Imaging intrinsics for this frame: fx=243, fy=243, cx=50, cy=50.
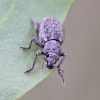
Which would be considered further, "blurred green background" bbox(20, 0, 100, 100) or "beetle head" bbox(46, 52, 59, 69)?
"blurred green background" bbox(20, 0, 100, 100)

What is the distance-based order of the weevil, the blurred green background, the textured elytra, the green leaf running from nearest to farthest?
the green leaf → the weevil → the textured elytra → the blurred green background

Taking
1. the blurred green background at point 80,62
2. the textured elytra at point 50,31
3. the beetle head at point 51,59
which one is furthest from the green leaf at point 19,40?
the blurred green background at point 80,62

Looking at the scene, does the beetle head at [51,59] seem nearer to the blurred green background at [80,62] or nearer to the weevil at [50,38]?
the weevil at [50,38]

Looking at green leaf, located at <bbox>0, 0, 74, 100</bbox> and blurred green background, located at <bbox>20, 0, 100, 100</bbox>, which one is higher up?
blurred green background, located at <bbox>20, 0, 100, 100</bbox>

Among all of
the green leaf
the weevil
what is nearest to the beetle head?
the weevil

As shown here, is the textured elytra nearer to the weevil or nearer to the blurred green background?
the weevil

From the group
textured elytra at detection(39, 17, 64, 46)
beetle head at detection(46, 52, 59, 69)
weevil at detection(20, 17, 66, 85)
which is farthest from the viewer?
textured elytra at detection(39, 17, 64, 46)
